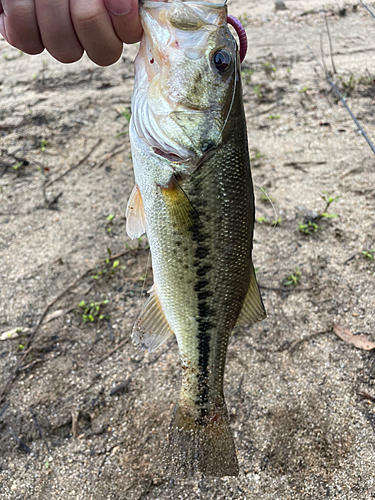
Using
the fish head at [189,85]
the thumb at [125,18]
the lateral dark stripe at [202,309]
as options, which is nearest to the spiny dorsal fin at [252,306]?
the lateral dark stripe at [202,309]

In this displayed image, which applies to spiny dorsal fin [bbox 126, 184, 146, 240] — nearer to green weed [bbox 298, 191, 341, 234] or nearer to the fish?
the fish

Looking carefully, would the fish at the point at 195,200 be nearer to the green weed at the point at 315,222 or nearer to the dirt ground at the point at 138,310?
the dirt ground at the point at 138,310

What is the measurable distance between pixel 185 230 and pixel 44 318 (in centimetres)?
178

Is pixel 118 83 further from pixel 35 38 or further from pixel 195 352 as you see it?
pixel 195 352

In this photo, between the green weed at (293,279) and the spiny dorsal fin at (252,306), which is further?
the green weed at (293,279)

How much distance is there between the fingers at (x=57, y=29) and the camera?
122 centimetres

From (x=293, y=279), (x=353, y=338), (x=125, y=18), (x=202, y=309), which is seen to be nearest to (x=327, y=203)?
(x=293, y=279)

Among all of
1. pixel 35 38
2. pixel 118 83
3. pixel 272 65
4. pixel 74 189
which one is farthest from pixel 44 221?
pixel 272 65

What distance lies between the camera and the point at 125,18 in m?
1.27

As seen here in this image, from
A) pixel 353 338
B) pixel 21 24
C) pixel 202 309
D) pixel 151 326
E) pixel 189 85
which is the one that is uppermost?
pixel 21 24

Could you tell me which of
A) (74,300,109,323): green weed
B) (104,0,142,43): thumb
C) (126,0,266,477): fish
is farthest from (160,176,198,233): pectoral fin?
(74,300,109,323): green weed

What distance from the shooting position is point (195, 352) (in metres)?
1.72

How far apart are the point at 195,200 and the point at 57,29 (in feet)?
2.62

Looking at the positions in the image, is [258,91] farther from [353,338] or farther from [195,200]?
[195,200]
